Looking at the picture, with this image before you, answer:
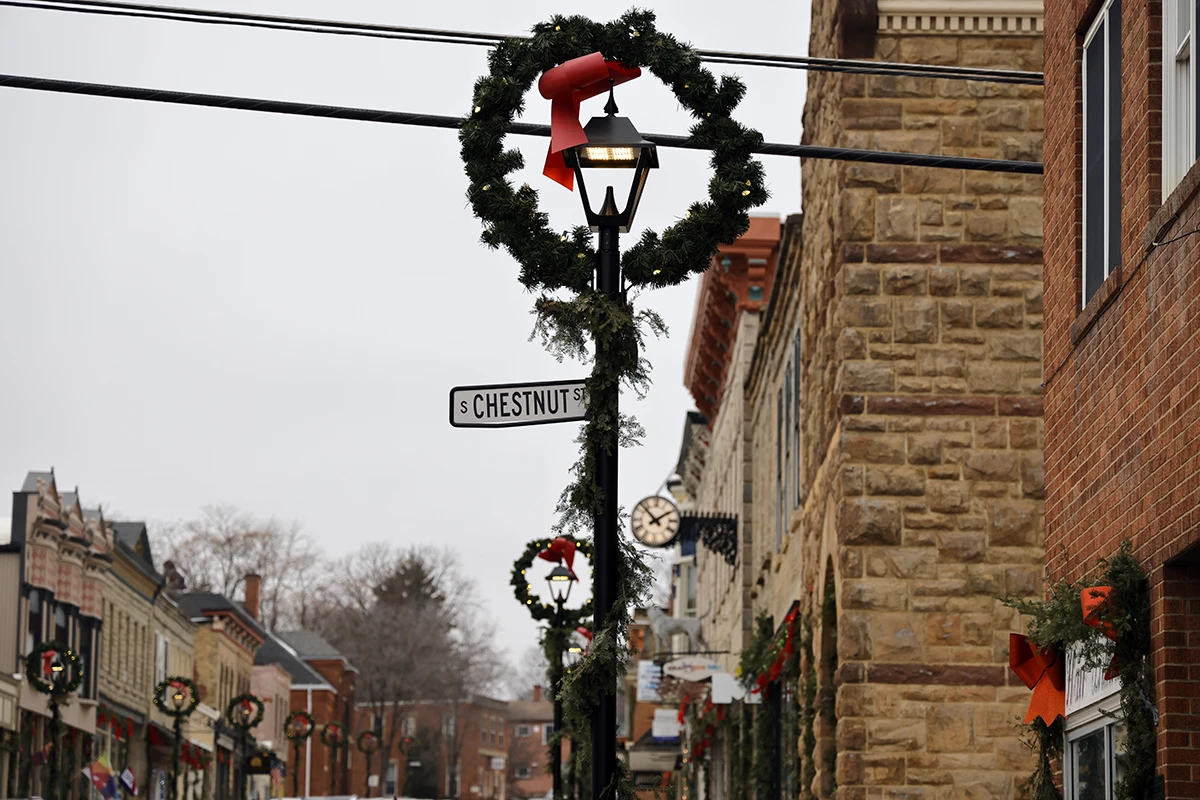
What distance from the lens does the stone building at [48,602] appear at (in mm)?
47875

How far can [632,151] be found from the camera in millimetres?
9188

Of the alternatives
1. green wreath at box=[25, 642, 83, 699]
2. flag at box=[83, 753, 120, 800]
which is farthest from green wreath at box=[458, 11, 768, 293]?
flag at box=[83, 753, 120, 800]

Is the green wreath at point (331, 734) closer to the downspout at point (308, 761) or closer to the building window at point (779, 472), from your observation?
the downspout at point (308, 761)

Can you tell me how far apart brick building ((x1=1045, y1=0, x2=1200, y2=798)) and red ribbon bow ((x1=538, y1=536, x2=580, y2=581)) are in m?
11.5

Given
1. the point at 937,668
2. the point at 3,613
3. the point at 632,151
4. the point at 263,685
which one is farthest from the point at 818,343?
the point at 263,685

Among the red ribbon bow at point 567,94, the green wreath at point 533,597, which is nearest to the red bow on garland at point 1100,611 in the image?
the red ribbon bow at point 567,94

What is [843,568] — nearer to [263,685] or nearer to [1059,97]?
[1059,97]

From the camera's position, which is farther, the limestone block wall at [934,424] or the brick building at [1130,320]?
the limestone block wall at [934,424]

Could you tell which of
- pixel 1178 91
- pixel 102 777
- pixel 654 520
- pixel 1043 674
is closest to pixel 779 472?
pixel 654 520

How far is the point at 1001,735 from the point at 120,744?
4663cm

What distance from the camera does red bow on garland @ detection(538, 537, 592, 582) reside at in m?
23.3

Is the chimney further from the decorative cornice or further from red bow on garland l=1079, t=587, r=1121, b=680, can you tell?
red bow on garland l=1079, t=587, r=1121, b=680

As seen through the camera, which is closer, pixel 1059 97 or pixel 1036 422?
pixel 1059 97

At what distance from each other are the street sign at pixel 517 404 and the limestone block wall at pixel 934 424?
8.87 meters
